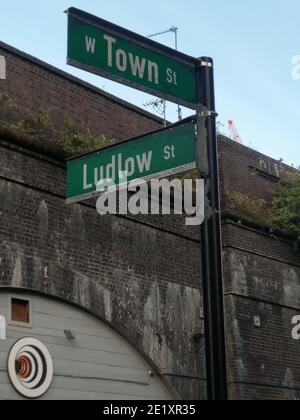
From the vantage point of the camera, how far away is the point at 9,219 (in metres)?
11.2

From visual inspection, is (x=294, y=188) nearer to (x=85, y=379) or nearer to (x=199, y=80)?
(x=85, y=379)

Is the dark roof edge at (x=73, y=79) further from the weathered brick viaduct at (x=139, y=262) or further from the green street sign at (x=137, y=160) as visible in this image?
the green street sign at (x=137, y=160)

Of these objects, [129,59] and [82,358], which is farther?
[82,358]

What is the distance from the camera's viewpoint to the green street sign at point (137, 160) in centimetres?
711

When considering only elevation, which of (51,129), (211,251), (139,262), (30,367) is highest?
(51,129)

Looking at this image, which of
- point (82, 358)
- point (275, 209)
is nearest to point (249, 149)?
point (275, 209)

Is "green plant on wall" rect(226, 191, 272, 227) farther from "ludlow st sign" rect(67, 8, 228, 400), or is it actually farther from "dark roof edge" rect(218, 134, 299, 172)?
"ludlow st sign" rect(67, 8, 228, 400)

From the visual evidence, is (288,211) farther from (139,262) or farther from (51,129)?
(51,129)

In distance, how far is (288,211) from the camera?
54.3 feet

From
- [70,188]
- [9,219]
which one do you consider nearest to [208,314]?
[70,188]

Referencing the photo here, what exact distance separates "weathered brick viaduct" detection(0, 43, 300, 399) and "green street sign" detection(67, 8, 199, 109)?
438cm

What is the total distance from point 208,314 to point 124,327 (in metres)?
6.01

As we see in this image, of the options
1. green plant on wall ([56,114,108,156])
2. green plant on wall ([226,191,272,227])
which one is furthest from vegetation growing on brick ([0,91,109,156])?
green plant on wall ([226,191,272,227])

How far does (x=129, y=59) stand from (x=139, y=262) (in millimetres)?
6246
